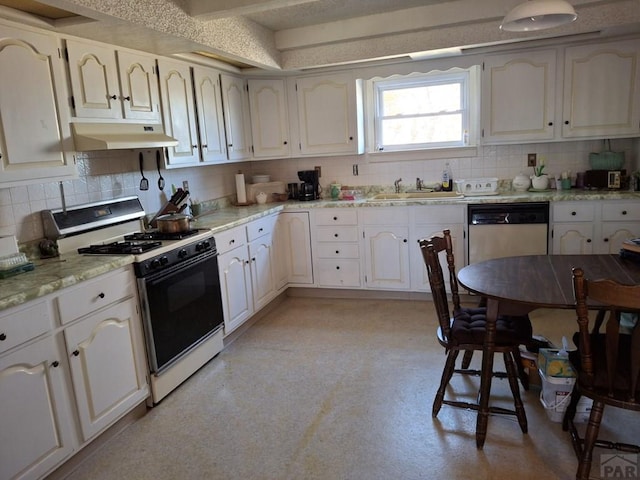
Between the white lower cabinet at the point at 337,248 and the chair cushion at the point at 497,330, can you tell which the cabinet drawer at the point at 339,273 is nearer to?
the white lower cabinet at the point at 337,248

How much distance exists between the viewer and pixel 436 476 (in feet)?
6.91

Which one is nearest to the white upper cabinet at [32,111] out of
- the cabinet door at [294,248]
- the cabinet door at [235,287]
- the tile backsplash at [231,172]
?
the tile backsplash at [231,172]

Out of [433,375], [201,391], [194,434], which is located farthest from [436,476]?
[201,391]

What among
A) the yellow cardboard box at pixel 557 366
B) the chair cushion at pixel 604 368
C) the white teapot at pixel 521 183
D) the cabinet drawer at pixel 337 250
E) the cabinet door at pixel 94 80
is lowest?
the yellow cardboard box at pixel 557 366

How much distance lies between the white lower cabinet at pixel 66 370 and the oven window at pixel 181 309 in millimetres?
92

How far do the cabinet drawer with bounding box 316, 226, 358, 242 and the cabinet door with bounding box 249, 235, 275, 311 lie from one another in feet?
1.64

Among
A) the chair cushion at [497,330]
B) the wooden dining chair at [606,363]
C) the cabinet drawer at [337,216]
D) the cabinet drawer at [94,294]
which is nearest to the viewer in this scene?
the wooden dining chair at [606,363]

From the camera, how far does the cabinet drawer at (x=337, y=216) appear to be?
442cm

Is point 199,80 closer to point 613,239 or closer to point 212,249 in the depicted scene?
point 212,249

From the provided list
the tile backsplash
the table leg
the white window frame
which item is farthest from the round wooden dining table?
the white window frame

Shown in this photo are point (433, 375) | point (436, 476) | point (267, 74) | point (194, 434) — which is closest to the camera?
point (436, 476)

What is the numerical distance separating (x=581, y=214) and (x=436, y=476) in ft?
8.79

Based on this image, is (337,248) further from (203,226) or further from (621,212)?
(621,212)

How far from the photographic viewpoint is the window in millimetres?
4582
